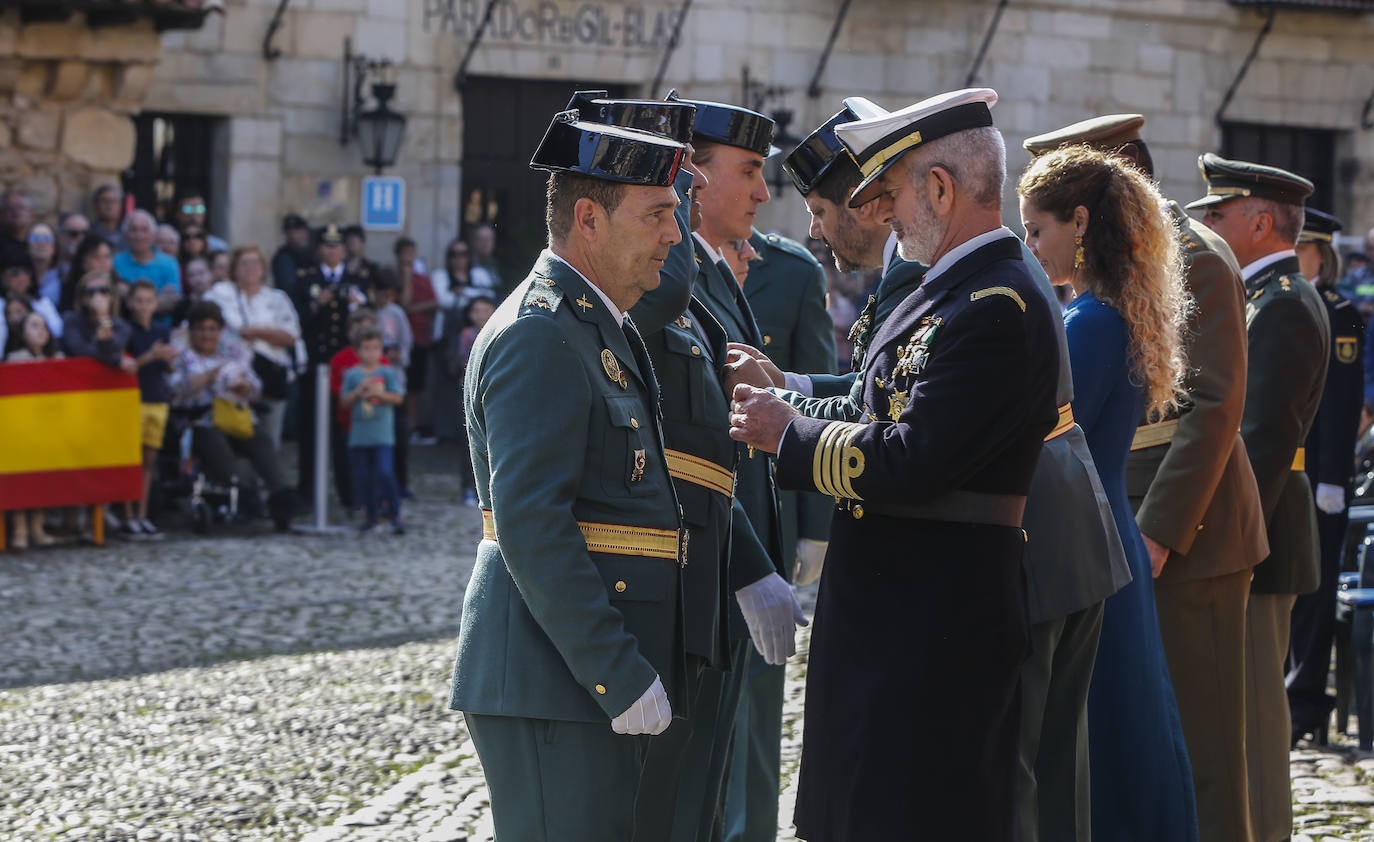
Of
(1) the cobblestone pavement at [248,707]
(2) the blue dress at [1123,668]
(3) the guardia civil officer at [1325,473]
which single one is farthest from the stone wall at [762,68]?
(2) the blue dress at [1123,668]

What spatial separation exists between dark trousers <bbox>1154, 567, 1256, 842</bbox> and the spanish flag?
7.56 metres

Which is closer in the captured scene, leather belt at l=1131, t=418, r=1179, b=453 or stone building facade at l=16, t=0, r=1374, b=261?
leather belt at l=1131, t=418, r=1179, b=453

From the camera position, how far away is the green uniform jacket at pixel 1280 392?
15.7 feet

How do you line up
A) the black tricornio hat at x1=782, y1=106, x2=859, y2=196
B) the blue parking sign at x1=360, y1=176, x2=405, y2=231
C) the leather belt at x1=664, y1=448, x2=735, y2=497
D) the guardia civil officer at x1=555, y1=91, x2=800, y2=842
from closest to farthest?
the guardia civil officer at x1=555, y1=91, x2=800, y2=842 < the leather belt at x1=664, y1=448, x2=735, y2=497 < the black tricornio hat at x1=782, y1=106, x2=859, y2=196 < the blue parking sign at x1=360, y1=176, x2=405, y2=231

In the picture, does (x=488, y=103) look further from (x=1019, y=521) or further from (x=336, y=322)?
(x=1019, y=521)

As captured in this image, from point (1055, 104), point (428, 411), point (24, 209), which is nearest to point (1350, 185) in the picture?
point (1055, 104)

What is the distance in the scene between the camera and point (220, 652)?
7316 millimetres

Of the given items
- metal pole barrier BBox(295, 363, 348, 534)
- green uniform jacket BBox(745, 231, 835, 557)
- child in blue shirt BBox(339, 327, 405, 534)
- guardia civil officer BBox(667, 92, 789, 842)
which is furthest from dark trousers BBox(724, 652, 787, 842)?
metal pole barrier BBox(295, 363, 348, 534)

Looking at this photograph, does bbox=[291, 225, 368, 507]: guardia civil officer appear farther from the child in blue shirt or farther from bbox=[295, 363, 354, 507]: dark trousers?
the child in blue shirt

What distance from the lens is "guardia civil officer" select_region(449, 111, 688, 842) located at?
2842 mm

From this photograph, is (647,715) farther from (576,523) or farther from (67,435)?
(67,435)

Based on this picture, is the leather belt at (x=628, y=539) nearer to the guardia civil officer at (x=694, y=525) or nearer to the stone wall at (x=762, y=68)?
the guardia civil officer at (x=694, y=525)

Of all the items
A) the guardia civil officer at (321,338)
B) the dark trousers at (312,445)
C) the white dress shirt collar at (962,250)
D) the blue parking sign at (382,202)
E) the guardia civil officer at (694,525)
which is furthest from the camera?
the blue parking sign at (382,202)

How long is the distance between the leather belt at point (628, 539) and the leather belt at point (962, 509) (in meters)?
0.39
